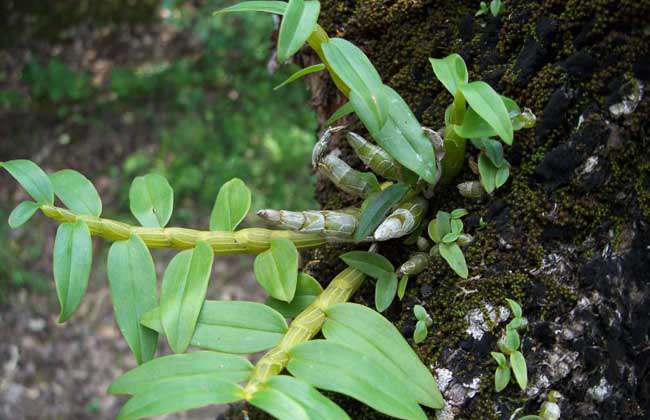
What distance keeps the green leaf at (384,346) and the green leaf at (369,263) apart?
4.7 inches

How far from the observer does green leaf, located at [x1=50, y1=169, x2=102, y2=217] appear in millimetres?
1073

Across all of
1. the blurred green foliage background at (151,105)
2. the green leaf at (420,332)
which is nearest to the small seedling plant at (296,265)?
the green leaf at (420,332)

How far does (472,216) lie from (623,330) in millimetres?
292

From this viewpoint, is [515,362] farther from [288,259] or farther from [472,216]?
[288,259]

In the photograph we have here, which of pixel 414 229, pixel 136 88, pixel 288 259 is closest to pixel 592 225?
pixel 414 229

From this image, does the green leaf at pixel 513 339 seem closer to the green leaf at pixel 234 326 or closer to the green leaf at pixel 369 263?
the green leaf at pixel 369 263

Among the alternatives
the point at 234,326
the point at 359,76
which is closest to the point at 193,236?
the point at 234,326

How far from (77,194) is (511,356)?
2.50 feet

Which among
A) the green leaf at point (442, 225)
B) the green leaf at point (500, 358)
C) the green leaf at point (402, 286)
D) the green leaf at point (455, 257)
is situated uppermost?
the green leaf at point (442, 225)

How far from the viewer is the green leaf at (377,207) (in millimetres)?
1027

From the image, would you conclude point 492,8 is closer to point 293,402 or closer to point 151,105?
point 293,402

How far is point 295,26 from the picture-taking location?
2.76ft

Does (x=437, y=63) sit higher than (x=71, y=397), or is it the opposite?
(x=437, y=63)

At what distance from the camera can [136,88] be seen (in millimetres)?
3578
